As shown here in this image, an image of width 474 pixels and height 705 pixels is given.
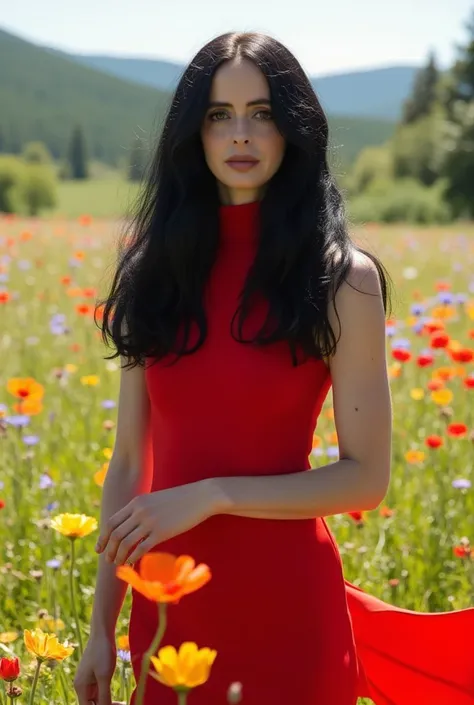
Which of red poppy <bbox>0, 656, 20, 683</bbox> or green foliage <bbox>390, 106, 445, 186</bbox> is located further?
A: green foliage <bbox>390, 106, 445, 186</bbox>

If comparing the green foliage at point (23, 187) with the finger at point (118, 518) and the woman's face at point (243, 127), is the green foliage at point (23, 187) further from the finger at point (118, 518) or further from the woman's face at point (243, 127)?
the finger at point (118, 518)

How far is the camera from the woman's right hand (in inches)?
58.2

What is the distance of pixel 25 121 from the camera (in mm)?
92812

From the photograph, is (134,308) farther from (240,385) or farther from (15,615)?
(15,615)

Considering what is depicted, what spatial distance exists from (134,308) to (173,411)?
0.67 feet

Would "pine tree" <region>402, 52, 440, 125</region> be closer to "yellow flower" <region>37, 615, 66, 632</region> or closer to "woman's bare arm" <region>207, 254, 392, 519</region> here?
"yellow flower" <region>37, 615, 66, 632</region>

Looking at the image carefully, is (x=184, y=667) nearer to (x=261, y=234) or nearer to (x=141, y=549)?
(x=141, y=549)

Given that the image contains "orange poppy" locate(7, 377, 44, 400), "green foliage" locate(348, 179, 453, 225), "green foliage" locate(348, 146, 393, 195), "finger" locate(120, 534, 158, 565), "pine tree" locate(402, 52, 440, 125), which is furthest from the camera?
"pine tree" locate(402, 52, 440, 125)

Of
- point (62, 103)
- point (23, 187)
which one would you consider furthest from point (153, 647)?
point (62, 103)

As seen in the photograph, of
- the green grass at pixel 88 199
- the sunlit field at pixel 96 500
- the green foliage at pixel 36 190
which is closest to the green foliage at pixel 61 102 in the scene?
the green grass at pixel 88 199

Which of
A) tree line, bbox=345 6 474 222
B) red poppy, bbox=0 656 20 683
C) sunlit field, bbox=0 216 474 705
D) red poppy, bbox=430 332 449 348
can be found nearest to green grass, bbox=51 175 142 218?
tree line, bbox=345 6 474 222

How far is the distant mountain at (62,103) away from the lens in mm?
92625

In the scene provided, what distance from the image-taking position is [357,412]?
4.64 feet

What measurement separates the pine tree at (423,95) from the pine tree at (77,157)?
111 ft
